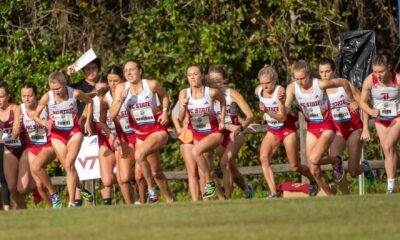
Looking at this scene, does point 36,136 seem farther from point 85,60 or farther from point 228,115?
point 228,115

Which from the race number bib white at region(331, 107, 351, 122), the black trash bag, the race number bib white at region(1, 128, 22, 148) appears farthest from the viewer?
the black trash bag

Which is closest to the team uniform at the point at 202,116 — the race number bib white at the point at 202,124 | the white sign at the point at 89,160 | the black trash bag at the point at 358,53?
the race number bib white at the point at 202,124

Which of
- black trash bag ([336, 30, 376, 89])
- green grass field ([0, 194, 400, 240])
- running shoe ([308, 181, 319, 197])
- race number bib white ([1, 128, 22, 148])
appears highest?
black trash bag ([336, 30, 376, 89])

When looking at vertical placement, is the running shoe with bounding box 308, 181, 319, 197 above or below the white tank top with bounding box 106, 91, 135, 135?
below

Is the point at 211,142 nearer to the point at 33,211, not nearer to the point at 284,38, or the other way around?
the point at 33,211

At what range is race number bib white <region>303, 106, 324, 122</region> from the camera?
20.3m

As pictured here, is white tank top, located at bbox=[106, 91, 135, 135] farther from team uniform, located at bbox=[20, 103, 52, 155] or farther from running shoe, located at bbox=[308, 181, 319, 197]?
running shoe, located at bbox=[308, 181, 319, 197]

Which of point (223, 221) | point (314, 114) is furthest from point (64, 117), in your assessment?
point (223, 221)

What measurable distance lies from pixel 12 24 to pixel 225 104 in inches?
392

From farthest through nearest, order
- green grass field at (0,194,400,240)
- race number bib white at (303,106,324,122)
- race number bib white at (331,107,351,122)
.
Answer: race number bib white at (331,107,351,122), race number bib white at (303,106,324,122), green grass field at (0,194,400,240)

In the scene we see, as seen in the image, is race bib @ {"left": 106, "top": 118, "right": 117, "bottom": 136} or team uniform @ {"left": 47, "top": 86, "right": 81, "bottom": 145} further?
race bib @ {"left": 106, "top": 118, "right": 117, "bottom": 136}

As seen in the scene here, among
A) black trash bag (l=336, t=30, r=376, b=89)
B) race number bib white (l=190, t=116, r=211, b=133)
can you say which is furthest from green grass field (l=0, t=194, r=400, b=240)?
black trash bag (l=336, t=30, r=376, b=89)

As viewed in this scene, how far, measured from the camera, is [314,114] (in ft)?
66.6

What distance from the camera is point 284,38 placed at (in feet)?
91.0
